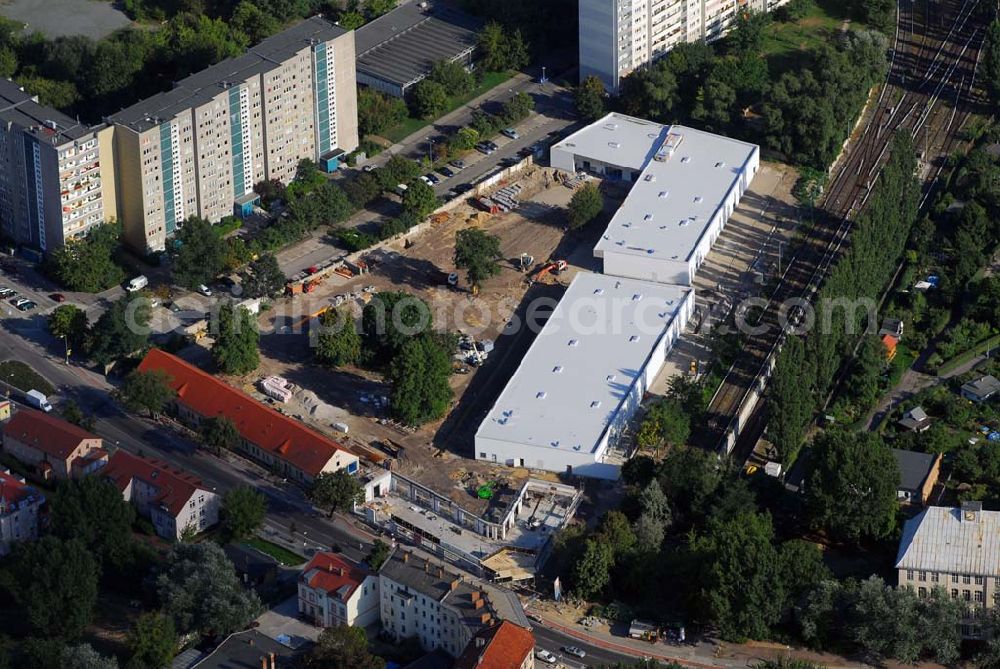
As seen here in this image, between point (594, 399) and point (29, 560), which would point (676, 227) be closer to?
point (594, 399)

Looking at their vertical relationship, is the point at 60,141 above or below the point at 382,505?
above

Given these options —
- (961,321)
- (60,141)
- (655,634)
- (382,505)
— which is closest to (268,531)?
(382,505)

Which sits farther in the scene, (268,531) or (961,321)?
(961,321)

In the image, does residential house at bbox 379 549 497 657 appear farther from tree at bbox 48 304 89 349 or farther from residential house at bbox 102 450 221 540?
tree at bbox 48 304 89 349

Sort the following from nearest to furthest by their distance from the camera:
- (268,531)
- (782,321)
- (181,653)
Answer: (181,653), (268,531), (782,321)

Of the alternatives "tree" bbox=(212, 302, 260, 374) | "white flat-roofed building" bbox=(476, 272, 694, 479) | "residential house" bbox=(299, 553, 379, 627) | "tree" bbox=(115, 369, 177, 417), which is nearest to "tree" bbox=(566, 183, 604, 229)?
"white flat-roofed building" bbox=(476, 272, 694, 479)

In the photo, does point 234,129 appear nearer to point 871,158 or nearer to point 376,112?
point 376,112

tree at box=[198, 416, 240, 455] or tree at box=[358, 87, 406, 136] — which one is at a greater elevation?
tree at box=[358, 87, 406, 136]

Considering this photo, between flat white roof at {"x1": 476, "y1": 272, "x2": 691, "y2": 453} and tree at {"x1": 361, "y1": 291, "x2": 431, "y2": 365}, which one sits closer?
flat white roof at {"x1": 476, "y1": 272, "x2": 691, "y2": 453}
